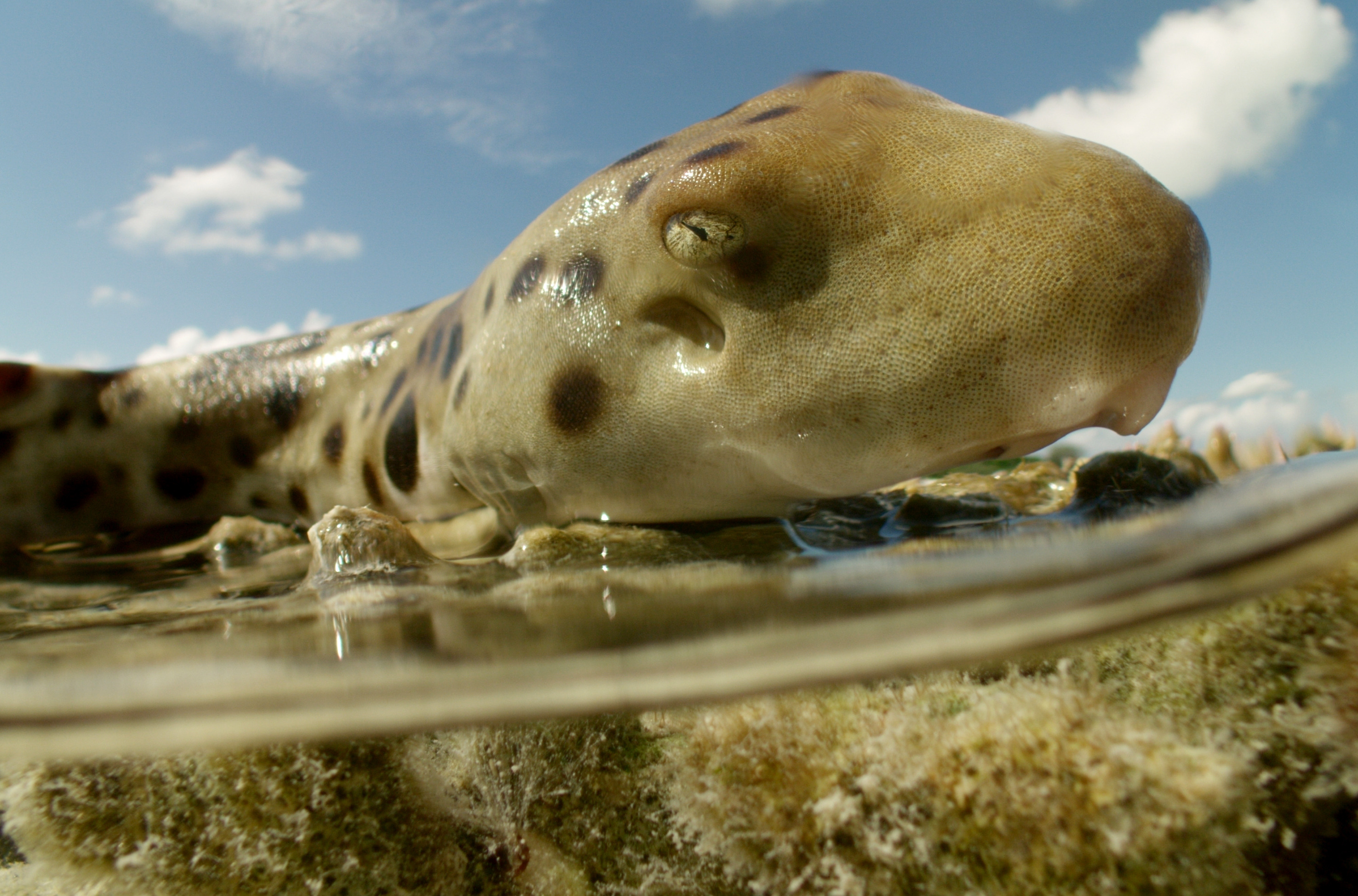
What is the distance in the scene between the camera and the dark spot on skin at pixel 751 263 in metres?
1.31

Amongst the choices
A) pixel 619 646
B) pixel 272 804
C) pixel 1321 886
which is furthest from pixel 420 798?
pixel 1321 886

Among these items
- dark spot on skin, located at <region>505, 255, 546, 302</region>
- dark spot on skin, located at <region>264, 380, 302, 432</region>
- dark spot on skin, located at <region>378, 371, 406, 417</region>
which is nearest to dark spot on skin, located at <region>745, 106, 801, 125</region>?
dark spot on skin, located at <region>505, 255, 546, 302</region>

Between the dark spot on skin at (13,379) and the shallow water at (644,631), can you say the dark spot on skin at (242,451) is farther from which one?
the shallow water at (644,631)

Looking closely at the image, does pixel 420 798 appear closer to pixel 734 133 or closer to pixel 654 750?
pixel 654 750

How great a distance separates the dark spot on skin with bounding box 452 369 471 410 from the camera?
1.81m

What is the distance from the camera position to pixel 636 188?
5.15 ft

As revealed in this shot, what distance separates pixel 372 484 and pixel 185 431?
34.9 inches

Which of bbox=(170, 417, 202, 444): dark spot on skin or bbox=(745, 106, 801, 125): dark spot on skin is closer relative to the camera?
bbox=(745, 106, 801, 125): dark spot on skin

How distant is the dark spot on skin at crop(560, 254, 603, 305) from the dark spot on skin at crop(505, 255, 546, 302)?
0.28ft

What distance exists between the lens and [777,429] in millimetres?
1326

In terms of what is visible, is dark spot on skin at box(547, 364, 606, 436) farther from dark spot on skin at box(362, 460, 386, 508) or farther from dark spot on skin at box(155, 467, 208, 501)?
dark spot on skin at box(155, 467, 208, 501)

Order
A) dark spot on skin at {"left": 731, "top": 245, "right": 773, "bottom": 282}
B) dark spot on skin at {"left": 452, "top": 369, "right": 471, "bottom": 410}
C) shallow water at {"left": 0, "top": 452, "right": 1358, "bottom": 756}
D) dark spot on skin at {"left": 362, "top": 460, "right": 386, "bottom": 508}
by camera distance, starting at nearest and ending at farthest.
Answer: shallow water at {"left": 0, "top": 452, "right": 1358, "bottom": 756}, dark spot on skin at {"left": 731, "top": 245, "right": 773, "bottom": 282}, dark spot on skin at {"left": 452, "top": 369, "right": 471, "bottom": 410}, dark spot on skin at {"left": 362, "top": 460, "right": 386, "bottom": 508}

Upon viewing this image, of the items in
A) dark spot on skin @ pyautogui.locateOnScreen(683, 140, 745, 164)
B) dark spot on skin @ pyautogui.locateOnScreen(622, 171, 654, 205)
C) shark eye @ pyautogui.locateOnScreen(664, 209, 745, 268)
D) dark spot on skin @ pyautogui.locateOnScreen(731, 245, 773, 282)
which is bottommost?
dark spot on skin @ pyautogui.locateOnScreen(731, 245, 773, 282)

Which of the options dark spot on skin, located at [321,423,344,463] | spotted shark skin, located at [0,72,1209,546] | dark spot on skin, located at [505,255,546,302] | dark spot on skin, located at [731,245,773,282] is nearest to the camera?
spotted shark skin, located at [0,72,1209,546]
